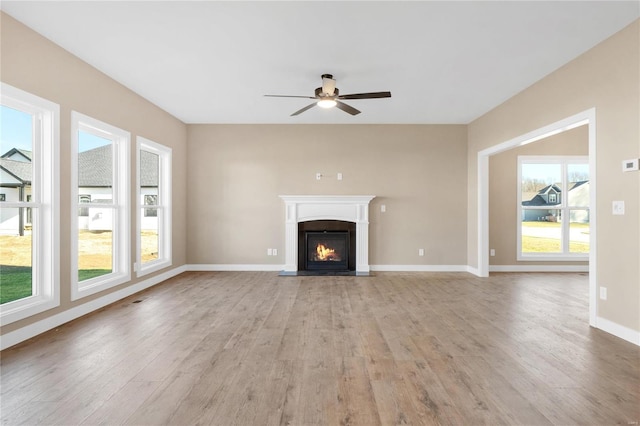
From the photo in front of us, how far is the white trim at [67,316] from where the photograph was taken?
285 centimetres

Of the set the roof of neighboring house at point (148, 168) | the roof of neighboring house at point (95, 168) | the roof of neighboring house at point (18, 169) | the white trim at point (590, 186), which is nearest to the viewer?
the roof of neighboring house at point (18, 169)

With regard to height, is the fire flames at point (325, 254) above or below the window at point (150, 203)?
below

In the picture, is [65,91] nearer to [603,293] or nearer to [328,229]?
[328,229]

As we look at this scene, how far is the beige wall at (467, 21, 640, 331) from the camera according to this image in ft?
9.61

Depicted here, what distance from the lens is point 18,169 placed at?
3109 millimetres

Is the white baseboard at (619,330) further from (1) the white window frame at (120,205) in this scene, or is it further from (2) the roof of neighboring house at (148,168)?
(2) the roof of neighboring house at (148,168)

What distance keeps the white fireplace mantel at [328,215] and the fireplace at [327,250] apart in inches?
9.1

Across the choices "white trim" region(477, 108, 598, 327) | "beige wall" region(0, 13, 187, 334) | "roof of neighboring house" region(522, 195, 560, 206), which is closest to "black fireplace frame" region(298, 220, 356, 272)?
"white trim" region(477, 108, 598, 327)

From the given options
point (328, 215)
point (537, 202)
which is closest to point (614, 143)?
point (537, 202)

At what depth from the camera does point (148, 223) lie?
553 cm

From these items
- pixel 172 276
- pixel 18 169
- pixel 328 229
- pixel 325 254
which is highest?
pixel 18 169

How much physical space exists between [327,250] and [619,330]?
4.27m

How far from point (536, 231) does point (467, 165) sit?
1866mm

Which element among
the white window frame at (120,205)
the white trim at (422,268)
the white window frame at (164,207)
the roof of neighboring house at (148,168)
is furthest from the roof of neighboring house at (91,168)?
the white trim at (422,268)
